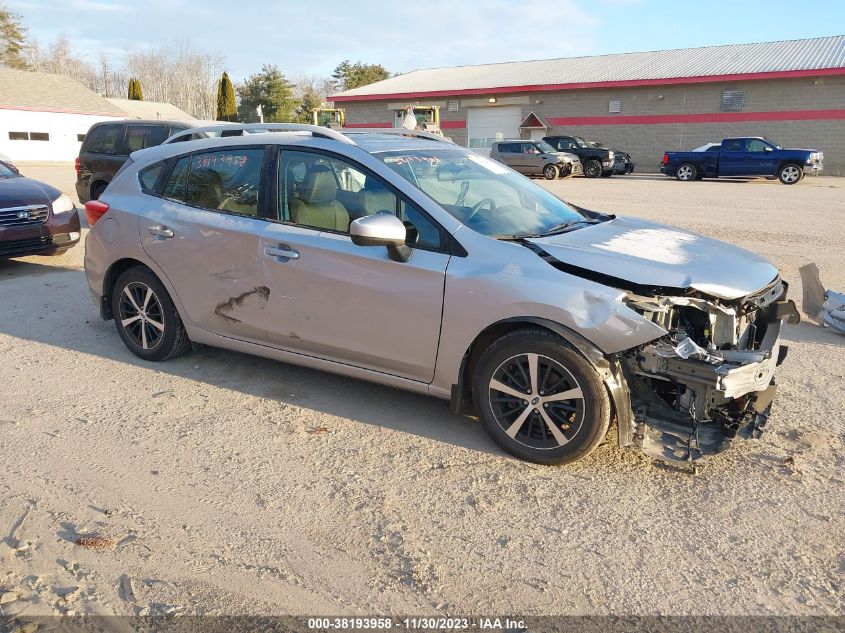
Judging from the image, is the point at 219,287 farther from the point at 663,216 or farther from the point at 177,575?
the point at 663,216

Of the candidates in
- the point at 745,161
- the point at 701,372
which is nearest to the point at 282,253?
the point at 701,372

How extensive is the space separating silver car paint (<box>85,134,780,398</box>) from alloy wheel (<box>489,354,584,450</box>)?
0.79 feet

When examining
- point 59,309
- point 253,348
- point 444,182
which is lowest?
point 59,309

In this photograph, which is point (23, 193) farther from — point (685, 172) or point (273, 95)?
point (273, 95)

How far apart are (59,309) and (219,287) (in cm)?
312

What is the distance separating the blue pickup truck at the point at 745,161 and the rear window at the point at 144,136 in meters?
21.3

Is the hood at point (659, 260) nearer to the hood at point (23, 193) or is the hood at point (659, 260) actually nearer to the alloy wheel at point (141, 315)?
the alloy wheel at point (141, 315)

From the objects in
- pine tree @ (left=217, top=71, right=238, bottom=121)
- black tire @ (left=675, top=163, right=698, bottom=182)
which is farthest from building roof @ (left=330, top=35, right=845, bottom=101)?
pine tree @ (left=217, top=71, right=238, bottom=121)

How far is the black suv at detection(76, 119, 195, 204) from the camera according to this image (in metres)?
11.6

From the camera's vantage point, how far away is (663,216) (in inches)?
555

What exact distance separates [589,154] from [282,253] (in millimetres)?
26982

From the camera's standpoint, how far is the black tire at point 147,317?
17.1 ft

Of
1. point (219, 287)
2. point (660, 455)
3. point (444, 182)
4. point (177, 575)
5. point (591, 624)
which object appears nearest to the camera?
point (591, 624)

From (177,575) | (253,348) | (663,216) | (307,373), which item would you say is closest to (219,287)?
(253,348)
